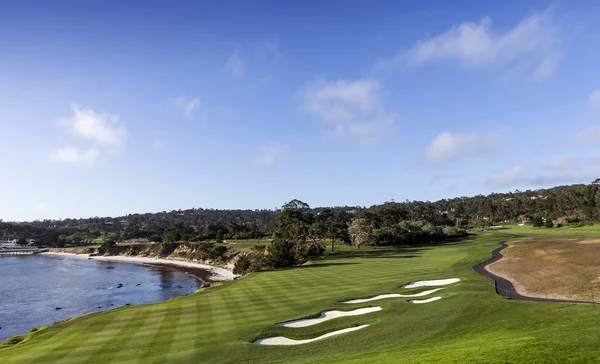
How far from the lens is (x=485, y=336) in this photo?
18.5 metres

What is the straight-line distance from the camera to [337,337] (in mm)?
22922

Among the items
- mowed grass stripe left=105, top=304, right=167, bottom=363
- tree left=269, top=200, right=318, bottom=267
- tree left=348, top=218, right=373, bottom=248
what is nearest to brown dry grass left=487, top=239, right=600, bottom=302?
mowed grass stripe left=105, top=304, right=167, bottom=363

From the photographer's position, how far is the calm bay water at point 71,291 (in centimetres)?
5359

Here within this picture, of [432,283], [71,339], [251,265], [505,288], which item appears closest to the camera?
[71,339]

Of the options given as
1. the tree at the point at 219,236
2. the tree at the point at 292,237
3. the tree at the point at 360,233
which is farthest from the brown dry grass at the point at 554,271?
the tree at the point at 219,236

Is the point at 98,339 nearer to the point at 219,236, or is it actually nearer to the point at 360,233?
the point at 360,233

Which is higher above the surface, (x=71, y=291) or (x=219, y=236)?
(x=219, y=236)

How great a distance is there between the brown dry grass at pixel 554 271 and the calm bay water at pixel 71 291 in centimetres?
5287

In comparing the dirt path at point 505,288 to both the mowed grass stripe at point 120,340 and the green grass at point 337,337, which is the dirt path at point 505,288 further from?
the mowed grass stripe at point 120,340

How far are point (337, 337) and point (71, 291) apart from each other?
71872mm

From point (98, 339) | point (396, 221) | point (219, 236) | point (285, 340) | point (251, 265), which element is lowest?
point (251, 265)

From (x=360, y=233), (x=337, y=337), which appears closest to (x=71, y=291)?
(x=360, y=233)

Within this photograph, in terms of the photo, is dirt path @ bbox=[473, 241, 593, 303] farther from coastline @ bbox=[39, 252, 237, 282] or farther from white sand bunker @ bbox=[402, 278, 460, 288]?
coastline @ bbox=[39, 252, 237, 282]

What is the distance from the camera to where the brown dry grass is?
2966cm
